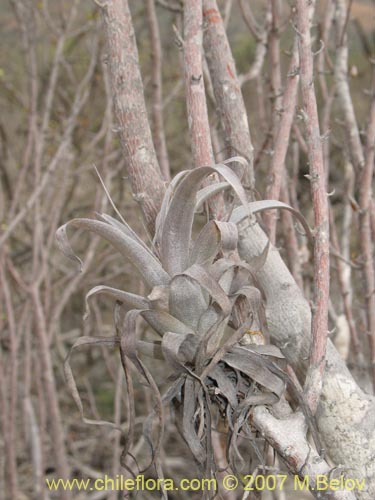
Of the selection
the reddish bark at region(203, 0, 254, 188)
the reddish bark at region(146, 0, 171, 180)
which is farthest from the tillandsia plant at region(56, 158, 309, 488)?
the reddish bark at region(146, 0, 171, 180)

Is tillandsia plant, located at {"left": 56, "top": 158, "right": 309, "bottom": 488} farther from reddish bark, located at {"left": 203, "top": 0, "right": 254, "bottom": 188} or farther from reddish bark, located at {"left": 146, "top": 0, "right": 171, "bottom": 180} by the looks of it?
reddish bark, located at {"left": 146, "top": 0, "right": 171, "bottom": 180}

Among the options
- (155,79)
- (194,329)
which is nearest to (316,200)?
(194,329)

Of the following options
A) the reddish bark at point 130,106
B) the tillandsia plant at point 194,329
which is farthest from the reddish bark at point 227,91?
the tillandsia plant at point 194,329

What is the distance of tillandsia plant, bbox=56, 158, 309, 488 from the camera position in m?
0.79

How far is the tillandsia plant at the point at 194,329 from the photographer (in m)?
0.79

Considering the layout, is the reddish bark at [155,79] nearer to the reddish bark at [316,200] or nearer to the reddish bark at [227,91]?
the reddish bark at [227,91]

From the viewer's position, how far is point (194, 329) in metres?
0.82

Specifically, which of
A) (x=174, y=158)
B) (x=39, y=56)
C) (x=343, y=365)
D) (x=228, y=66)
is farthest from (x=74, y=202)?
(x=343, y=365)

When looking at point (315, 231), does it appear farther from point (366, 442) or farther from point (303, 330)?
point (366, 442)

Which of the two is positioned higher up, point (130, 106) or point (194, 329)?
point (130, 106)

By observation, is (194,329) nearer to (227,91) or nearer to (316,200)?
(316,200)

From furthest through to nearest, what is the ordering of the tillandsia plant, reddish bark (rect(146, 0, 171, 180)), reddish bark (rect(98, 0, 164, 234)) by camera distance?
reddish bark (rect(146, 0, 171, 180)), reddish bark (rect(98, 0, 164, 234)), the tillandsia plant

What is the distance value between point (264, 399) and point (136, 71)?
1.79ft

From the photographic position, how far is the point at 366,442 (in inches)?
35.6
